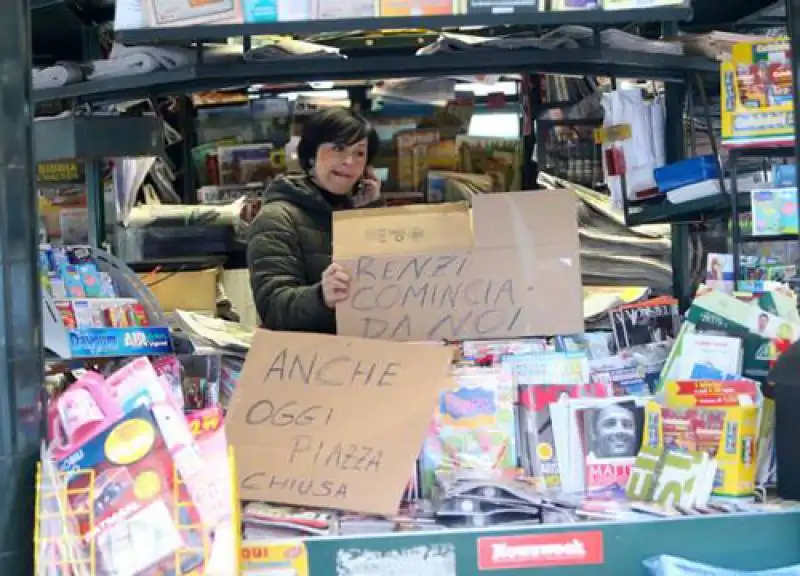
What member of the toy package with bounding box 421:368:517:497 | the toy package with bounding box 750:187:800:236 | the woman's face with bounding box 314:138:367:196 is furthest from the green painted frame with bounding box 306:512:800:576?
the toy package with bounding box 750:187:800:236

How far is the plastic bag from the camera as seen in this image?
7.54 ft

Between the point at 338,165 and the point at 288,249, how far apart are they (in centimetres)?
31

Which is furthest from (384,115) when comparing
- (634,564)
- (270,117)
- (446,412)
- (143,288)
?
(634,564)

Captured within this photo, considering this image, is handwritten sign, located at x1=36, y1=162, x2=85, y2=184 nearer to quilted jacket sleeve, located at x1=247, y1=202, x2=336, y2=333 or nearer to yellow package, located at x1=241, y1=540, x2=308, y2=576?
quilted jacket sleeve, located at x1=247, y1=202, x2=336, y2=333

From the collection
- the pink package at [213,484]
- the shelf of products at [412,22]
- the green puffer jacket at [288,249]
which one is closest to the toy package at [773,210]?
the shelf of products at [412,22]

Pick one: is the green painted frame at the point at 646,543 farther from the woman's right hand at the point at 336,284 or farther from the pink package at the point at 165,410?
the woman's right hand at the point at 336,284

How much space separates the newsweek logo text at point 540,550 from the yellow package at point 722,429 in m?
0.30

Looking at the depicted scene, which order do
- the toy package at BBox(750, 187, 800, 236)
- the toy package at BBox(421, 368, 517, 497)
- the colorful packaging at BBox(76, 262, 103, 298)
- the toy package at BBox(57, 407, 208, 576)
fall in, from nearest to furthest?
1. the toy package at BBox(57, 407, 208, 576)
2. the toy package at BBox(421, 368, 517, 497)
3. the colorful packaging at BBox(76, 262, 103, 298)
4. the toy package at BBox(750, 187, 800, 236)

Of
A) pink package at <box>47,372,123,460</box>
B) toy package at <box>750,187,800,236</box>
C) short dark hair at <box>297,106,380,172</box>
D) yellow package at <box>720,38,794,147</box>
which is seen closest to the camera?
pink package at <box>47,372,123,460</box>

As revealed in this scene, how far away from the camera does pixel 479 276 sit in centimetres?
307

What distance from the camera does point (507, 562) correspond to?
7.75ft

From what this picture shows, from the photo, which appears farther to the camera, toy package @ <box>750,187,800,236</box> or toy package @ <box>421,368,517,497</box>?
toy package @ <box>750,187,800,236</box>

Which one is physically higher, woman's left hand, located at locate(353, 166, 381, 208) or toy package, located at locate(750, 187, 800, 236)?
woman's left hand, located at locate(353, 166, 381, 208)

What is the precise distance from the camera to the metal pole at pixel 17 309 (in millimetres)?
2143
